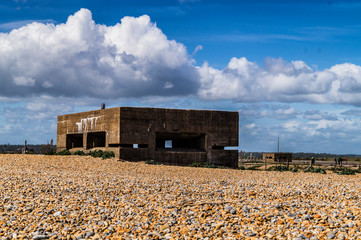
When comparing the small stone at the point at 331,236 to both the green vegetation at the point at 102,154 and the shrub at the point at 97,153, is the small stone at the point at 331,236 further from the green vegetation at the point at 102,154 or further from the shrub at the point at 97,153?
the shrub at the point at 97,153

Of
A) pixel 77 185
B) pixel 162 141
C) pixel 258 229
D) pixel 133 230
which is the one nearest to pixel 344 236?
pixel 258 229

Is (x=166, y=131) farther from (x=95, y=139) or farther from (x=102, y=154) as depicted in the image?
(x=95, y=139)

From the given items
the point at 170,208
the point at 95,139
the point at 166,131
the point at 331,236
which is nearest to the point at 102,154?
the point at 166,131

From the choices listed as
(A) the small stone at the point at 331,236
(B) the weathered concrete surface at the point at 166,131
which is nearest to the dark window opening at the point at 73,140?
(B) the weathered concrete surface at the point at 166,131

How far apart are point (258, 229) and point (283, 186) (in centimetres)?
634

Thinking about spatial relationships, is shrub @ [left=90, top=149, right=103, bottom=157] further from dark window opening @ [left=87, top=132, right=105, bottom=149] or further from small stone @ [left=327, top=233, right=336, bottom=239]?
small stone @ [left=327, top=233, right=336, bottom=239]

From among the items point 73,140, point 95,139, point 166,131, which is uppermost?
point 166,131

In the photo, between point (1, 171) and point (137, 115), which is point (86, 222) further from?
point (137, 115)

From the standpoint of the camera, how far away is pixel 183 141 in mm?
29141

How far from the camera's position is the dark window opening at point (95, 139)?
27866mm

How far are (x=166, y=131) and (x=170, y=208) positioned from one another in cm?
1422

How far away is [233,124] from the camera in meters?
25.8

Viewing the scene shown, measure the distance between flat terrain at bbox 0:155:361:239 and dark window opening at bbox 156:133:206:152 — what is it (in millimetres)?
9827

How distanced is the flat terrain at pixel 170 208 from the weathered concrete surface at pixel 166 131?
8067 millimetres
